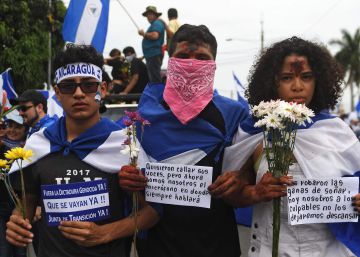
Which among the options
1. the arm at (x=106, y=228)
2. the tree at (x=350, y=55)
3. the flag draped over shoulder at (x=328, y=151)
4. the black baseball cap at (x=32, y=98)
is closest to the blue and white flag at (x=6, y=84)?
the black baseball cap at (x=32, y=98)

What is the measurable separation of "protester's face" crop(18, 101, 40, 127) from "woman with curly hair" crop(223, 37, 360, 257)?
10.6ft

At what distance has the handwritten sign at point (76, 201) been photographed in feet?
8.99

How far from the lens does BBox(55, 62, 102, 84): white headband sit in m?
3.01

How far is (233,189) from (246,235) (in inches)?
80.1

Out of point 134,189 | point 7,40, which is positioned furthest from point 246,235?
point 7,40

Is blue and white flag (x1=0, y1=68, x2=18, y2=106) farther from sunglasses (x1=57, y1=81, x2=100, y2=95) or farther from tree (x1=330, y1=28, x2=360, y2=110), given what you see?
tree (x1=330, y1=28, x2=360, y2=110)

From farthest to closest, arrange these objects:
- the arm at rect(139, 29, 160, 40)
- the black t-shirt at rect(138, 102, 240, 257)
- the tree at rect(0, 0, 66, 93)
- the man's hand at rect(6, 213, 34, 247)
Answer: the tree at rect(0, 0, 66, 93), the arm at rect(139, 29, 160, 40), the black t-shirt at rect(138, 102, 240, 257), the man's hand at rect(6, 213, 34, 247)

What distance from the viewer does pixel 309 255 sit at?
8.98 ft

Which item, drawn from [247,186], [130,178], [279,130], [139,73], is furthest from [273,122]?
[139,73]

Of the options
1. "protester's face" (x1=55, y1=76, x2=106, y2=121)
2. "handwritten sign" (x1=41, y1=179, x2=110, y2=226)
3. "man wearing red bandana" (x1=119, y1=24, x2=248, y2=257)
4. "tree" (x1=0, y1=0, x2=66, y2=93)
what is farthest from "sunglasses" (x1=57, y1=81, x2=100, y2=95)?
"tree" (x1=0, y1=0, x2=66, y2=93)

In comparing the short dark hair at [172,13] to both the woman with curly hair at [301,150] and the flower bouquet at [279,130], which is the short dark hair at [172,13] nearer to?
the woman with curly hair at [301,150]

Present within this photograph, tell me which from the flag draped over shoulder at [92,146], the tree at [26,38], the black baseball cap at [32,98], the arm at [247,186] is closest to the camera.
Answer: the arm at [247,186]

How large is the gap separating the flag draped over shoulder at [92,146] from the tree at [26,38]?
51.8ft

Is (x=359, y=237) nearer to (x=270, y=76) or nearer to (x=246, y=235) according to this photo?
(x=270, y=76)
